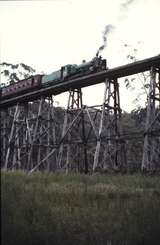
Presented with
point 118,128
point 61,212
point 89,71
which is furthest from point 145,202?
point 89,71

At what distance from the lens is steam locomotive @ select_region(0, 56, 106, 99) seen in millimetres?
16134

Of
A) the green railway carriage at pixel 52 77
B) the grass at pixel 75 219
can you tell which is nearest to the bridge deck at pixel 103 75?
the green railway carriage at pixel 52 77

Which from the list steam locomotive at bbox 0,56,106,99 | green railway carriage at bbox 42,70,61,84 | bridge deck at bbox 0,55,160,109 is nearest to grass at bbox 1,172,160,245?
bridge deck at bbox 0,55,160,109

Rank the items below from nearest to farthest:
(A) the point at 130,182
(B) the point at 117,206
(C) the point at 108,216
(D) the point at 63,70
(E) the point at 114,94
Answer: (C) the point at 108,216 < (B) the point at 117,206 < (A) the point at 130,182 < (E) the point at 114,94 < (D) the point at 63,70

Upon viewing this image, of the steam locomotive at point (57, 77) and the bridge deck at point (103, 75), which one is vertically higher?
the steam locomotive at point (57, 77)

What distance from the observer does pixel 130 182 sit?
917 cm

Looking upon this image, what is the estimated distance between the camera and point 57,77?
722 inches

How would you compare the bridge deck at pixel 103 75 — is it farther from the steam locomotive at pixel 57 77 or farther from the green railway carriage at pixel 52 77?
the green railway carriage at pixel 52 77

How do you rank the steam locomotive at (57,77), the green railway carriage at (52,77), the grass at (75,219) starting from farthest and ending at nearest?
the green railway carriage at (52,77), the steam locomotive at (57,77), the grass at (75,219)

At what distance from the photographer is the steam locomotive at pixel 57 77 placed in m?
16.1

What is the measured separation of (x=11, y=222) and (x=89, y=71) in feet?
40.2

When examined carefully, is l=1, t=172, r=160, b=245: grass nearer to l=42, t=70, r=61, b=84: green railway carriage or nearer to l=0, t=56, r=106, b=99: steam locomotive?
l=0, t=56, r=106, b=99: steam locomotive

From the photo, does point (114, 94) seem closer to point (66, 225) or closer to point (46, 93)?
point (46, 93)

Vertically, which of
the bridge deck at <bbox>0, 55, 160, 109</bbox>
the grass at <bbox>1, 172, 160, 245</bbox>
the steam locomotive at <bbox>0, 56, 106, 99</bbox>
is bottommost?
the grass at <bbox>1, 172, 160, 245</bbox>
